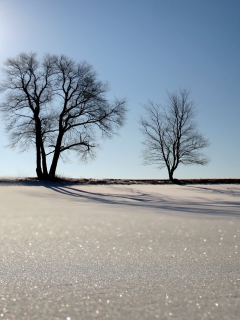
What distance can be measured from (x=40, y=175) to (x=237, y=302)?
1568cm

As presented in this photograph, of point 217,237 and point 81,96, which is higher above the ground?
point 81,96

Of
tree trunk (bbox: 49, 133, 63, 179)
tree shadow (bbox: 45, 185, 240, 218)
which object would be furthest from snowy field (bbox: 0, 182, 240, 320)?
tree trunk (bbox: 49, 133, 63, 179)

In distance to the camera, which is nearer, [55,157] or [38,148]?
[38,148]

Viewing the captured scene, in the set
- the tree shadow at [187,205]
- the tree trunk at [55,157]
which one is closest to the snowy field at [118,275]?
the tree shadow at [187,205]

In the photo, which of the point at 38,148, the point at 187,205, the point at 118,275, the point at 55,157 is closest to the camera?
the point at 118,275

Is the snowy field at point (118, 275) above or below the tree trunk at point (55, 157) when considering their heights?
below

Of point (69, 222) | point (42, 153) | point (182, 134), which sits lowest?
point (69, 222)

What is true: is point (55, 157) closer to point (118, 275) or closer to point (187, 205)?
point (187, 205)

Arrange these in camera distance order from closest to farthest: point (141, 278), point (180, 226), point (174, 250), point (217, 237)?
point (141, 278) → point (174, 250) → point (217, 237) → point (180, 226)

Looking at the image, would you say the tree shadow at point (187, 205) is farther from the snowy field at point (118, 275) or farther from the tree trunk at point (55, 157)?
the tree trunk at point (55, 157)

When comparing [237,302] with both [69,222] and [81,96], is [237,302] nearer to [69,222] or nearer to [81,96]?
[69,222]

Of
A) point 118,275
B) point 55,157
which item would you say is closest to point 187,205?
point 118,275

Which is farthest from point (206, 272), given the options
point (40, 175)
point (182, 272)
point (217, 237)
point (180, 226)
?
point (40, 175)

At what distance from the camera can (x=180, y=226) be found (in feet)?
6.97
